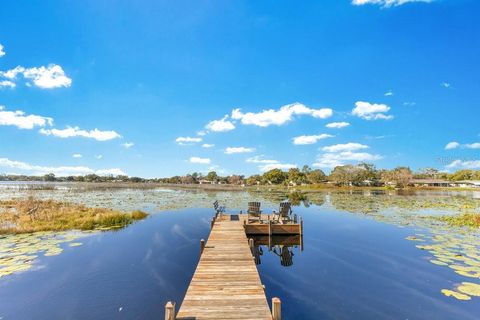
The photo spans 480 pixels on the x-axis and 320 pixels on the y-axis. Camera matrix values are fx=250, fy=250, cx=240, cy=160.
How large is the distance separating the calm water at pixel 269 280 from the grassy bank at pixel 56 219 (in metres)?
3.39

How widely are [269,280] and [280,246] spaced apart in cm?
482

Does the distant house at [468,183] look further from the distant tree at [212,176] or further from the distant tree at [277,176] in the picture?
the distant tree at [212,176]

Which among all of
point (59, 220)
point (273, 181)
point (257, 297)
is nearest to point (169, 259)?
point (257, 297)

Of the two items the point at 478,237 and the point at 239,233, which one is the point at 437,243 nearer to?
the point at 478,237

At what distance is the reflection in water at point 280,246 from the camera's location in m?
12.3

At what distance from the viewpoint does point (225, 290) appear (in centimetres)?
610

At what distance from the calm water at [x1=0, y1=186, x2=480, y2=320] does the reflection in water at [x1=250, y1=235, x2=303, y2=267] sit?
0.81 ft

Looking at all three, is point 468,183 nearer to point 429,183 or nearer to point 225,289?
point 429,183

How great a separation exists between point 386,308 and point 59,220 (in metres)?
20.7

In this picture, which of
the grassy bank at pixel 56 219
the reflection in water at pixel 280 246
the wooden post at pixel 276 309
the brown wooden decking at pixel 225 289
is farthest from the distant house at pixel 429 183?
the wooden post at pixel 276 309

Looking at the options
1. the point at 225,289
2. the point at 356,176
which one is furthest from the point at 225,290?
the point at 356,176

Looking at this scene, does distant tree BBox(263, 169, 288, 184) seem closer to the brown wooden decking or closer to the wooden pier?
the wooden pier

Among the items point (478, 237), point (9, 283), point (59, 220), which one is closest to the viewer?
point (9, 283)

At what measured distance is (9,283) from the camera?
28.7ft
